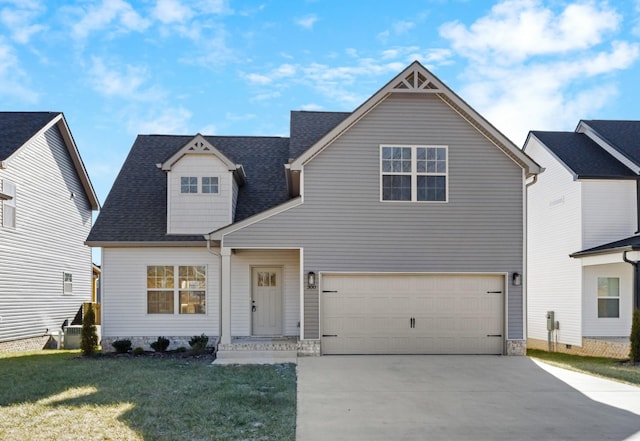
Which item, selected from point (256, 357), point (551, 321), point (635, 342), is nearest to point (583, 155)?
point (551, 321)

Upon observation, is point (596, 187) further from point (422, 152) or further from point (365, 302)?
point (365, 302)

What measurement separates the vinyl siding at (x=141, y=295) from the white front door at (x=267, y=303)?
1.07 metres

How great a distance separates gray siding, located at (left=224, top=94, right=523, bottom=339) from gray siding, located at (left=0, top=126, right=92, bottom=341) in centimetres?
849

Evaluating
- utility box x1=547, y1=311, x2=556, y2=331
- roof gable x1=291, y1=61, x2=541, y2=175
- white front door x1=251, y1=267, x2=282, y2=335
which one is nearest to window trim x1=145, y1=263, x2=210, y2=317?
white front door x1=251, y1=267, x2=282, y2=335

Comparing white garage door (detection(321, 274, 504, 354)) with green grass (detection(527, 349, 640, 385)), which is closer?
green grass (detection(527, 349, 640, 385))

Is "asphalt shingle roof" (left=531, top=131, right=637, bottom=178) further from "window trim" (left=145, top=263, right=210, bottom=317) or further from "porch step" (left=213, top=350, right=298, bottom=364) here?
"window trim" (left=145, top=263, right=210, bottom=317)

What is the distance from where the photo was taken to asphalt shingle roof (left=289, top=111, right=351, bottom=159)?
17844mm

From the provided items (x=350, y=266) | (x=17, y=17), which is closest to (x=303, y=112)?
(x=350, y=266)

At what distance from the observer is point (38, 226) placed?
1939cm

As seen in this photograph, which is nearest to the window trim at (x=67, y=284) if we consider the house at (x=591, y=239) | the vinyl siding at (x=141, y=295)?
the vinyl siding at (x=141, y=295)

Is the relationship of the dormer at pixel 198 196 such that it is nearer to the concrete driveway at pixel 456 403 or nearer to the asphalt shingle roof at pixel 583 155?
the concrete driveway at pixel 456 403

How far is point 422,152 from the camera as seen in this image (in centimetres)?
1539

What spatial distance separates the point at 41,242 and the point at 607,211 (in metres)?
18.1

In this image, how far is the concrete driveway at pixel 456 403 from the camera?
761 cm
